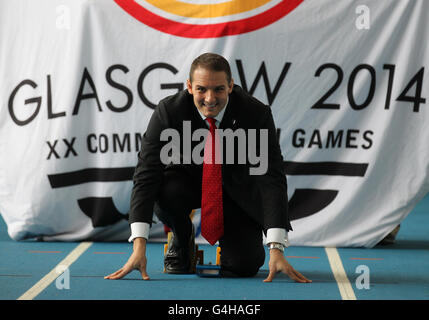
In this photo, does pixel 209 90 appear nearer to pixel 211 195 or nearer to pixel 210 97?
pixel 210 97

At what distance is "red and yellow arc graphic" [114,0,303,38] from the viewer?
4.44 meters

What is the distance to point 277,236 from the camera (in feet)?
10.1

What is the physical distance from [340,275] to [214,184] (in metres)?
0.76

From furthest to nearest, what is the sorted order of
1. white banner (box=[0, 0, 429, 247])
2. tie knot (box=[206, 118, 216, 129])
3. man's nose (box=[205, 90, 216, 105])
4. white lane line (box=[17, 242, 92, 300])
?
white banner (box=[0, 0, 429, 247])
tie knot (box=[206, 118, 216, 129])
man's nose (box=[205, 90, 216, 105])
white lane line (box=[17, 242, 92, 300])

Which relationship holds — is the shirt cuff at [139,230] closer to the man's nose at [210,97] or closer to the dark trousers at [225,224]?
the dark trousers at [225,224]

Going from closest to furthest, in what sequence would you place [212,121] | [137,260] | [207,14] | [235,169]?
Answer: [137,260], [212,121], [235,169], [207,14]

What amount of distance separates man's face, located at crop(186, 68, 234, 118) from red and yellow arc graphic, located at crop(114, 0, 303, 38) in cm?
135

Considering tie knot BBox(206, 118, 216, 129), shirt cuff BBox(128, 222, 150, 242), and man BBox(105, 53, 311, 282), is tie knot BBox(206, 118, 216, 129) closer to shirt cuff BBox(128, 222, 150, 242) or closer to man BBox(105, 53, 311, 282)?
man BBox(105, 53, 311, 282)

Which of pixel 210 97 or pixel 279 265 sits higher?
pixel 210 97

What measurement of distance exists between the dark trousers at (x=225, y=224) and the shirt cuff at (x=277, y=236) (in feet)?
1.00

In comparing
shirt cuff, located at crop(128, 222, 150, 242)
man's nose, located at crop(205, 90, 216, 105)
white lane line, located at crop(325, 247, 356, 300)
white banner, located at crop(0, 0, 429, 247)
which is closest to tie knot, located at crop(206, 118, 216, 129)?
man's nose, located at crop(205, 90, 216, 105)

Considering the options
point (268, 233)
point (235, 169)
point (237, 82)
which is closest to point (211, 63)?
point (235, 169)

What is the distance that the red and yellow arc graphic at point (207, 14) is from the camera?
4.44 meters
